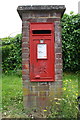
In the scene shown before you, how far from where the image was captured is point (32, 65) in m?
4.46

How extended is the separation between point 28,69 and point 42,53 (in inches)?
17.6

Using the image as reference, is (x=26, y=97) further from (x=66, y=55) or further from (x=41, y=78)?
(x=66, y=55)

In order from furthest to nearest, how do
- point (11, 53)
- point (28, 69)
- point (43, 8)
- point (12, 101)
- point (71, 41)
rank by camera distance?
point (11, 53), point (71, 41), point (12, 101), point (28, 69), point (43, 8)

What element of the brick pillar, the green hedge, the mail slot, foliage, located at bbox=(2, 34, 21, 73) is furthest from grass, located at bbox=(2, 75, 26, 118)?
the green hedge

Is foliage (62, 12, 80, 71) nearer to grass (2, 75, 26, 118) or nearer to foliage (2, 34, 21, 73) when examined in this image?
foliage (2, 34, 21, 73)

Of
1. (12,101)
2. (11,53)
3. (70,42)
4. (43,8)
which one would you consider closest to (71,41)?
(70,42)

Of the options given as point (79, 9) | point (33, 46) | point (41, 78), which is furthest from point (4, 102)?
point (79, 9)

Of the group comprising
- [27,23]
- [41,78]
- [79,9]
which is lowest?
[41,78]

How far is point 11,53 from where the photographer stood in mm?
9070

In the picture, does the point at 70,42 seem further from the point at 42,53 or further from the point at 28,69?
the point at 28,69

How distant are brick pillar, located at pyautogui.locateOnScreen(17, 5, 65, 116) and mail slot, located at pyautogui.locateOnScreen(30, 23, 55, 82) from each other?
86mm

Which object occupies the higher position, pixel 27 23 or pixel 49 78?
pixel 27 23

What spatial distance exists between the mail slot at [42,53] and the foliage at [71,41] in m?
3.71

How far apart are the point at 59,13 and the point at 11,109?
227 cm
